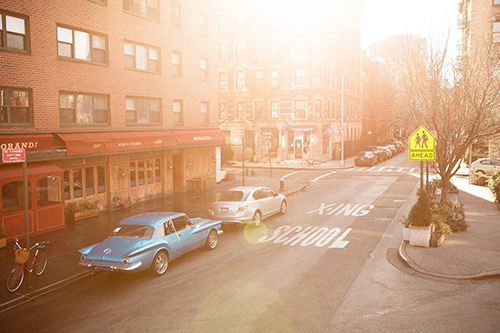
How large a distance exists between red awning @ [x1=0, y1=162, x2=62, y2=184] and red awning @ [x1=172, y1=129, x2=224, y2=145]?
341 inches

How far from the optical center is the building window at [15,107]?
52.4 feet

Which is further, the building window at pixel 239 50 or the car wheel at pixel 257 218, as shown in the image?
the building window at pixel 239 50

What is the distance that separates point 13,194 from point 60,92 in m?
5.03

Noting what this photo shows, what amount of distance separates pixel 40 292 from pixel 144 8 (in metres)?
17.2

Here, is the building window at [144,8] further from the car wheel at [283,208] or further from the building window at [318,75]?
the building window at [318,75]

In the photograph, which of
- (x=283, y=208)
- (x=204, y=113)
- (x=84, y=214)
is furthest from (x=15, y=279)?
(x=204, y=113)

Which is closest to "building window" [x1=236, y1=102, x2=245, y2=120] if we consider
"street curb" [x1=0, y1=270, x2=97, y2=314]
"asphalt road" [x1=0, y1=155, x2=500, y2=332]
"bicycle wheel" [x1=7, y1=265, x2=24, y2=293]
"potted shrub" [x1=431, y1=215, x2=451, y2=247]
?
"asphalt road" [x1=0, y1=155, x2=500, y2=332]

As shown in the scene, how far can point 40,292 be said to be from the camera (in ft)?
34.8

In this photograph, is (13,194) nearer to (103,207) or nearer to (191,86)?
(103,207)

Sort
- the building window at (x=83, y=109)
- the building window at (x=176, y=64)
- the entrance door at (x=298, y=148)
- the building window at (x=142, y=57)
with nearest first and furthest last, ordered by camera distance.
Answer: the building window at (x=83, y=109)
the building window at (x=142, y=57)
the building window at (x=176, y=64)
the entrance door at (x=298, y=148)

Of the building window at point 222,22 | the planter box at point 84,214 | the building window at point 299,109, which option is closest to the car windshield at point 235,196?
the planter box at point 84,214

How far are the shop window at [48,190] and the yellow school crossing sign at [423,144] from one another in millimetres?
14100

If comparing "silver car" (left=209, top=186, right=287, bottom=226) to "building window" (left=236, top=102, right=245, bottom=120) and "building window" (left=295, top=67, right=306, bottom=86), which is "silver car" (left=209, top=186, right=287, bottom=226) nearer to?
"building window" (left=295, top=67, right=306, bottom=86)

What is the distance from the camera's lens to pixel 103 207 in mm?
20797
